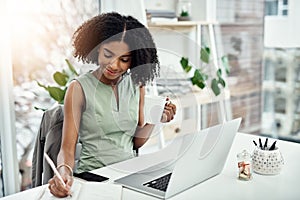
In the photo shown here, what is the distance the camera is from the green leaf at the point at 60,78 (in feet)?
8.32

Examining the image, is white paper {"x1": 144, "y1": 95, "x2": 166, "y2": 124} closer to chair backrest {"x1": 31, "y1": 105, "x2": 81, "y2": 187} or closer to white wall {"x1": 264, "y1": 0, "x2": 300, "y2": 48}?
chair backrest {"x1": 31, "y1": 105, "x2": 81, "y2": 187}

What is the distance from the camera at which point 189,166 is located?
121 centimetres

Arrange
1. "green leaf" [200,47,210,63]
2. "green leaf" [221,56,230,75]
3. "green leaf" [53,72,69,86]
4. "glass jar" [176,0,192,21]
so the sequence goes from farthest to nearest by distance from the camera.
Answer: "green leaf" [221,56,230,75] → "glass jar" [176,0,192,21] → "green leaf" [53,72,69,86] → "green leaf" [200,47,210,63]

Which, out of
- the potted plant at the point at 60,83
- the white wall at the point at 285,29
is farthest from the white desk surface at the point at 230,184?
the white wall at the point at 285,29

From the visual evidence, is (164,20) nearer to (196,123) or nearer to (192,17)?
(192,17)

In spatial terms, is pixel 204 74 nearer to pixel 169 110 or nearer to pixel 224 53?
pixel 224 53

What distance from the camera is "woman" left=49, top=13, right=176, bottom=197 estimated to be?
1359mm

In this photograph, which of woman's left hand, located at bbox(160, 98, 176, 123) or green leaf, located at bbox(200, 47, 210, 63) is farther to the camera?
green leaf, located at bbox(200, 47, 210, 63)

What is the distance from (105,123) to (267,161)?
0.55 m

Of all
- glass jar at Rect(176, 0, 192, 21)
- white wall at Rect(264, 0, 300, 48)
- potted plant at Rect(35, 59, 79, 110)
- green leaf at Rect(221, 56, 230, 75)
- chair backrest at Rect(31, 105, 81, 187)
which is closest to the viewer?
chair backrest at Rect(31, 105, 81, 187)

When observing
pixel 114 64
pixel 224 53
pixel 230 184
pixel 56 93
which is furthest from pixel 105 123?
pixel 224 53

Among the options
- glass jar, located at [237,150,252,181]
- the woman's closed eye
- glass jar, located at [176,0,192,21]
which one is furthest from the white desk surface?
glass jar, located at [176,0,192,21]

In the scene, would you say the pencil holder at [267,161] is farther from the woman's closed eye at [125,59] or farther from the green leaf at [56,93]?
the green leaf at [56,93]

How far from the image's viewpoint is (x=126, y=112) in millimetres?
1444
